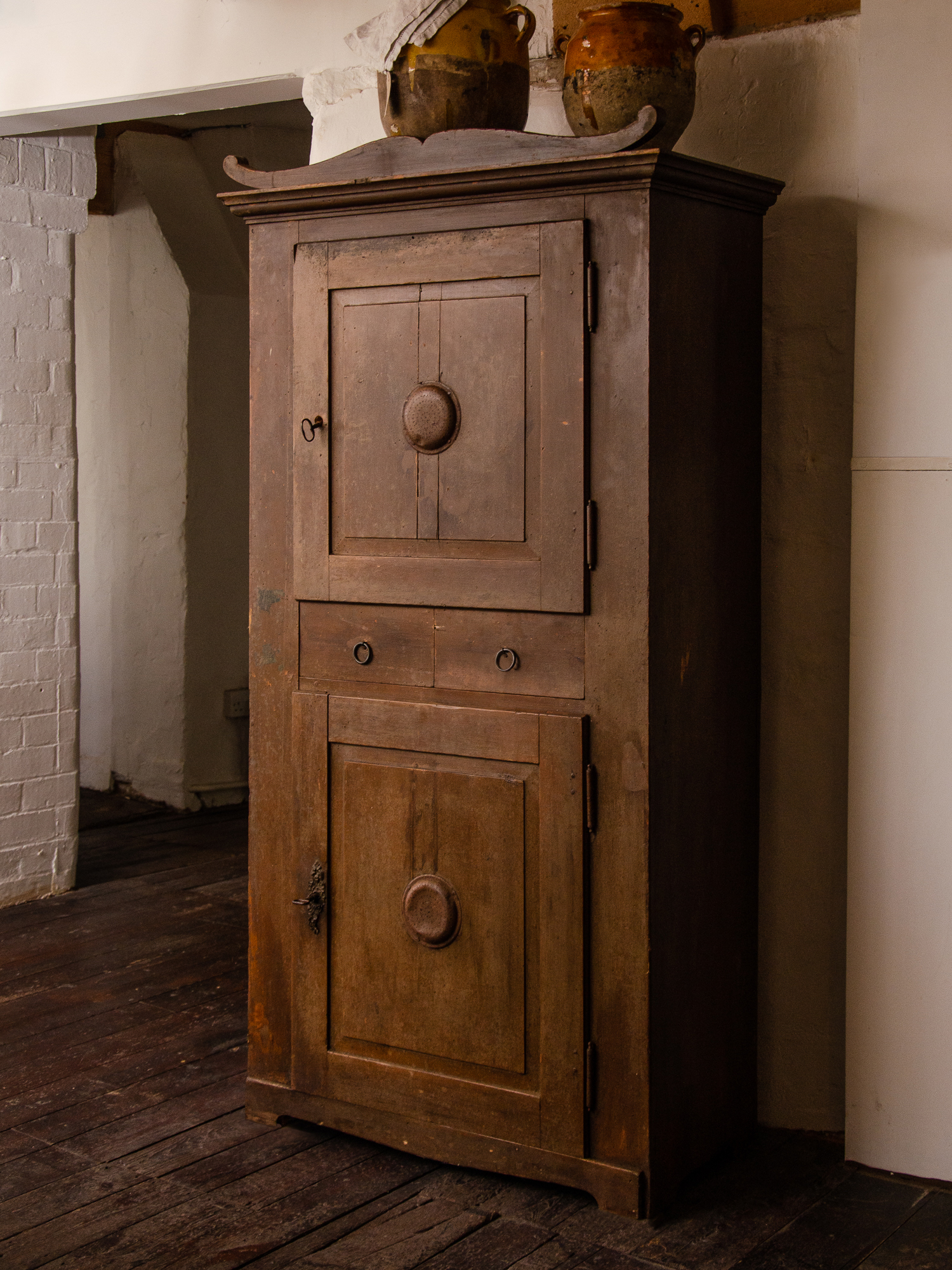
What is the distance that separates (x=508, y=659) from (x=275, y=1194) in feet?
3.30

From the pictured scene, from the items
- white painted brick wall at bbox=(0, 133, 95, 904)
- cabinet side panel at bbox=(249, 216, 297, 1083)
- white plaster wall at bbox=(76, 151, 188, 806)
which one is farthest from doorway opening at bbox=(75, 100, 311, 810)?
cabinet side panel at bbox=(249, 216, 297, 1083)

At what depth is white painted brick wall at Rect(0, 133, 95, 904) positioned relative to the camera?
3980mm

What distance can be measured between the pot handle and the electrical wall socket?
351 cm

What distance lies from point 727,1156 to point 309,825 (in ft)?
3.23

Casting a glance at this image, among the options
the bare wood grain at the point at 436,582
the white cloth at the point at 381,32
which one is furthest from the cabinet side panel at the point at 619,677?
the white cloth at the point at 381,32

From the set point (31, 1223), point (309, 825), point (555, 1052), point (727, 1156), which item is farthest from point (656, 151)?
point (31, 1223)

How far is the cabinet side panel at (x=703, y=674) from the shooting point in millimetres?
2168

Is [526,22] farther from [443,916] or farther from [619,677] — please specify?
[443,916]

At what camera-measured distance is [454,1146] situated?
233cm

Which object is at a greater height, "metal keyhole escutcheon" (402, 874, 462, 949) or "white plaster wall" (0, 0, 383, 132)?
"white plaster wall" (0, 0, 383, 132)

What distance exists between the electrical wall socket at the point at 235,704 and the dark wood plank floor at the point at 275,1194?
7.73 feet

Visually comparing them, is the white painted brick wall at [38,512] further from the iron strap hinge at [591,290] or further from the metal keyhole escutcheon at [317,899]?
the iron strap hinge at [591,290]

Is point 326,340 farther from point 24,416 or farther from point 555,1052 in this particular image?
point 24,416

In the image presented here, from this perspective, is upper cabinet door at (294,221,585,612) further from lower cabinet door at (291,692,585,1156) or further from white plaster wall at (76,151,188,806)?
white plaster wall at (76,151,188,806)
